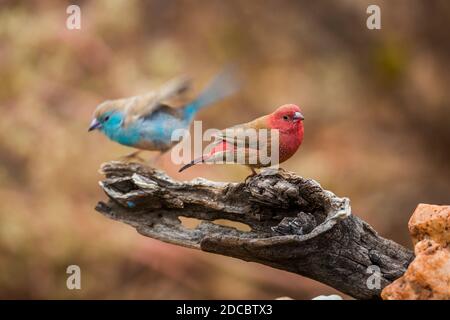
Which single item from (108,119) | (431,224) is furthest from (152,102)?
(431,224)

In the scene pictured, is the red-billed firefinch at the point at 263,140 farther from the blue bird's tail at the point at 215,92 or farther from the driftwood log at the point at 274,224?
the blue bird's tail at the point at 215,92

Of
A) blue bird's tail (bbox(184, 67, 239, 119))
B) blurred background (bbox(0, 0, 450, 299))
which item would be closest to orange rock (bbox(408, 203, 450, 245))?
blue bird's tail (bbox(184, 67, 239, 119))

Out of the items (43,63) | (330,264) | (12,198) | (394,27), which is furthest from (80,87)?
(330,264)

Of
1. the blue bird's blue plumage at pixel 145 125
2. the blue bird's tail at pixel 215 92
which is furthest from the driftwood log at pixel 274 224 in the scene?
the blue bird's tail at pixel 215 92

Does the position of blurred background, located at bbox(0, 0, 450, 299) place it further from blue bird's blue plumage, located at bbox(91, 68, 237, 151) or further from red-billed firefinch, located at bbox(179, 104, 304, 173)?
red-billed firefinch, located at bbox(179, 104, 304, 173)

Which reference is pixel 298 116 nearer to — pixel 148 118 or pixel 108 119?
pixel 148 118

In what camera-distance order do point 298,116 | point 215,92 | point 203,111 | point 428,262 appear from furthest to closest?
point 203,111 < point 215,92 < point 298,116 < point 428,262

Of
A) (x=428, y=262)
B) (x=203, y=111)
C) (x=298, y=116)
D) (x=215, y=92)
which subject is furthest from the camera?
(x=203, y=111)
